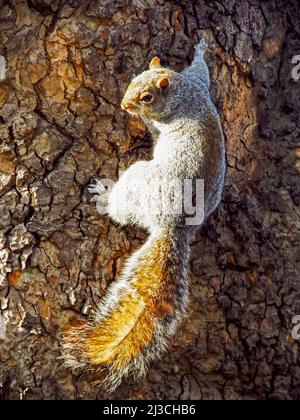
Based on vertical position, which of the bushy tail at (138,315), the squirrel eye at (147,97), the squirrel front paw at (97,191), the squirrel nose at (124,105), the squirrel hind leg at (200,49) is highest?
the squirrel hind leg at (200,49)

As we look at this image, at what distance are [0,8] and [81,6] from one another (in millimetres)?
281

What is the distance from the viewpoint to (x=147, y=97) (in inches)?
88.4

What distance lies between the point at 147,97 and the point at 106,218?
523mm

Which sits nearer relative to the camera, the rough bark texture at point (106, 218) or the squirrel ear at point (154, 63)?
the rough bark texture at point (106, 218)

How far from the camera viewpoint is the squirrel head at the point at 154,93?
2.11 meters

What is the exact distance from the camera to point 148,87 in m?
2.22

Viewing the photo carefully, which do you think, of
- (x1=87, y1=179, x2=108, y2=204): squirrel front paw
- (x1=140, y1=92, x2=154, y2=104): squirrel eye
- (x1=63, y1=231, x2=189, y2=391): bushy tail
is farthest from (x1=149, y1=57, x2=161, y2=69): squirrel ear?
(x1=63, y1=231, x2=189, y2=391): bushy tail

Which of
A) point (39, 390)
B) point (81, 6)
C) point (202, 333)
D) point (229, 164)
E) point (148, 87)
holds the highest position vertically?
point (81, 6)

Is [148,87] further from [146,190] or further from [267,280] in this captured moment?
Result: [267,280]

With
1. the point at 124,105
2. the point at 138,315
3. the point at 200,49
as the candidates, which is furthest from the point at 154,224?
the point at 200,49

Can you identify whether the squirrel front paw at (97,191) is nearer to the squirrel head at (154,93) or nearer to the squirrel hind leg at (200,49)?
the squirrel head at (154,93)

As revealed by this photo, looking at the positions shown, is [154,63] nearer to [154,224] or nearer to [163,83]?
[163,83]

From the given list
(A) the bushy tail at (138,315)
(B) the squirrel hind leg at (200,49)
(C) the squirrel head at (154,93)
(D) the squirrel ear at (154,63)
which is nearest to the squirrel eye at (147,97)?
(C) the squirrel head at (154,93)

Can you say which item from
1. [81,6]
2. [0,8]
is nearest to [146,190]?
[81,6]
